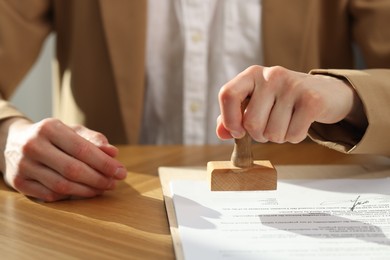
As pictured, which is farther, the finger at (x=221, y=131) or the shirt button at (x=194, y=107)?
the shirt button at (x=194, y=107)

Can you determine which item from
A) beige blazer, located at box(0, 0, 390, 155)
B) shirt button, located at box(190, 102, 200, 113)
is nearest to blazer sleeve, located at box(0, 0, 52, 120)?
beige blazer, located at box(0, 0, 390, 155)

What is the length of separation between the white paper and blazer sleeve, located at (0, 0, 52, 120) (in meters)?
0.56

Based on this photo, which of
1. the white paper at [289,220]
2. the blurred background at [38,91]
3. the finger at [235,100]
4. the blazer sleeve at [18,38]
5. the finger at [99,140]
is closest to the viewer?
the white paper at [289,220]

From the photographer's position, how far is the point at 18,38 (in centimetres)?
125

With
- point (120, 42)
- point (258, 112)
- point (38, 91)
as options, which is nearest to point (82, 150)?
point (258, 112)

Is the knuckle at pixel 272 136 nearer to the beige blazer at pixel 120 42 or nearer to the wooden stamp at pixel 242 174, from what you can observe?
the wooden stamp at pixel 242 174

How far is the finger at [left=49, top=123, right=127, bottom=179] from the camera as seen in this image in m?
0.79

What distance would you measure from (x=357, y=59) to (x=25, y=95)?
116cm

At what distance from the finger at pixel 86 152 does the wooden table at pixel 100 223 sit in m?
0.03

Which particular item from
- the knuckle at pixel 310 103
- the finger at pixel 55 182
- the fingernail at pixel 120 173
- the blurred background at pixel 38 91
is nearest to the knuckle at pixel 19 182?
the finger at pixel 55 182

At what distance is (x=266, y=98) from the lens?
2.39ft

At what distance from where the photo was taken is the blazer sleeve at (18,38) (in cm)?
122

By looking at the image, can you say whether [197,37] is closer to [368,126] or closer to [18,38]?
[18,38]

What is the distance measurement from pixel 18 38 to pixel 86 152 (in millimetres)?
544
